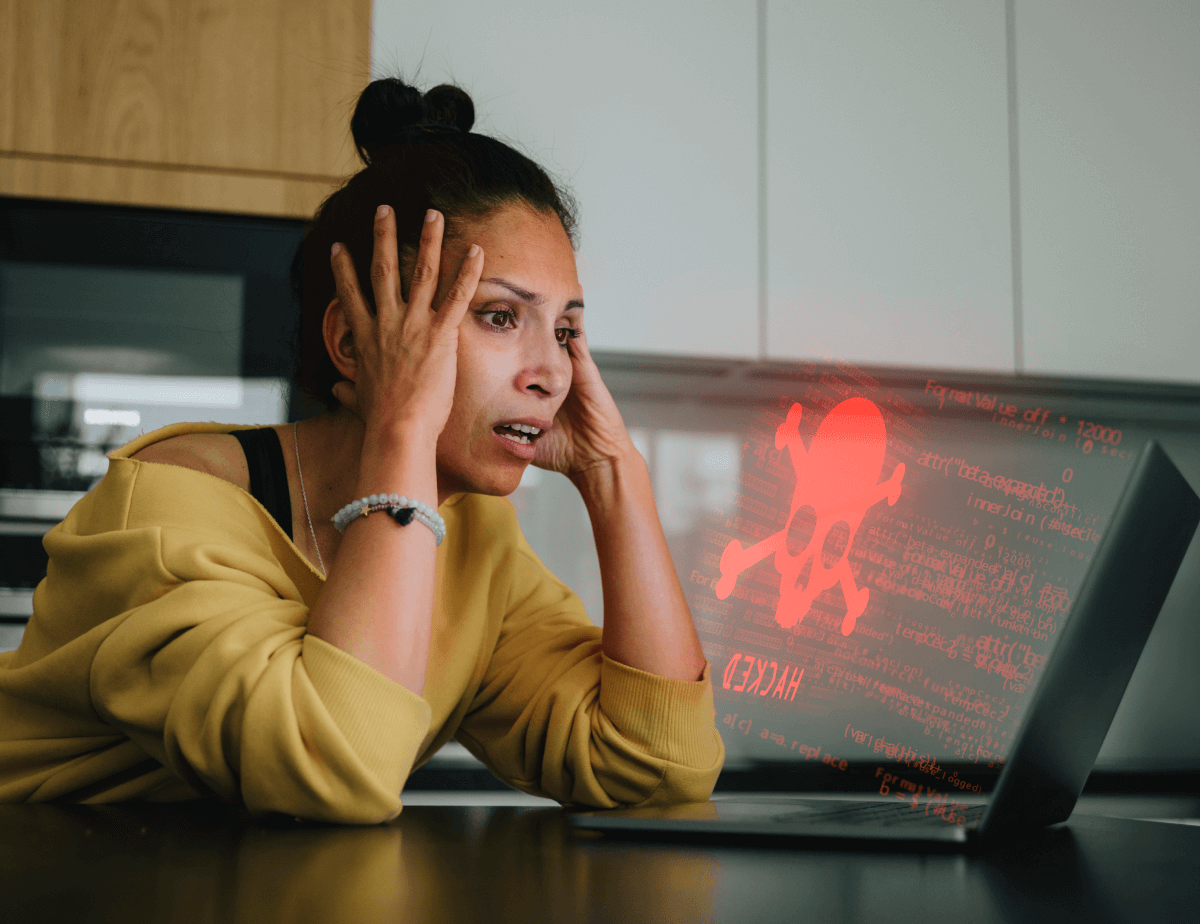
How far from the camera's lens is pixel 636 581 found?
0.81 m

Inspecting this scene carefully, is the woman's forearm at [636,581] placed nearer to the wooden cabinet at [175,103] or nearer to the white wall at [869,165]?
the white wall at [869,165]

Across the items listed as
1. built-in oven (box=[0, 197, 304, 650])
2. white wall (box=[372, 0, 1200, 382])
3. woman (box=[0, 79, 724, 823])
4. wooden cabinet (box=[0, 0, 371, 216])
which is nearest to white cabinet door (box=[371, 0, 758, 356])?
white wall (box=[372, 0, 1200, 382])

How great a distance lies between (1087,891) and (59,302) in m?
1.49

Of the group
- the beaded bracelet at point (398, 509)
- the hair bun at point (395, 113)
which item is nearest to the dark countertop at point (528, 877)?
the beaded bracelet at point (398, 509)

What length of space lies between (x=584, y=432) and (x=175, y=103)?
98 cm

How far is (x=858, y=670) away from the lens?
5.82ft

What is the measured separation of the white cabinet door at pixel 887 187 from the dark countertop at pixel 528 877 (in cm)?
123

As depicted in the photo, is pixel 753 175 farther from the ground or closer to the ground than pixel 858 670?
farther from the ground

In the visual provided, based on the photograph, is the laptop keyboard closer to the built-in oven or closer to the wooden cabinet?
the built-in oven

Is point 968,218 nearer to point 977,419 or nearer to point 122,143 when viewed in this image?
point 977,419

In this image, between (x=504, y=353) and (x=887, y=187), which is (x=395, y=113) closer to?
(x=504, y=353)

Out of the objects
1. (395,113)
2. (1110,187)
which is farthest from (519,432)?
(1110,187)

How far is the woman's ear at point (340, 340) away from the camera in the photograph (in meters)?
0.82

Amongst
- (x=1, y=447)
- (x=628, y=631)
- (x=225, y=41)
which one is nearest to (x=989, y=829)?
(x=628, y=631)
